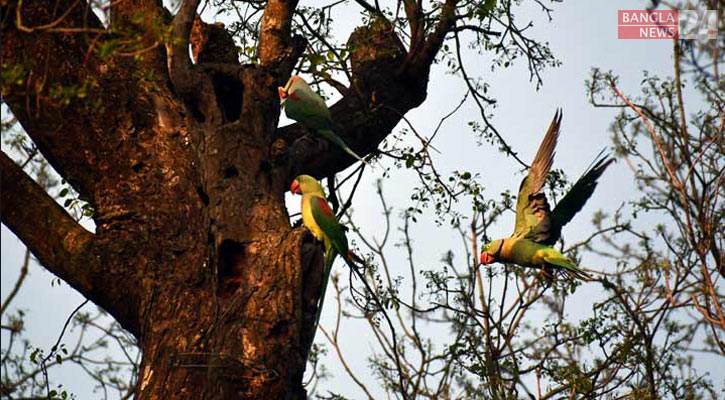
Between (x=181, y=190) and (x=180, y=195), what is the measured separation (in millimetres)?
31

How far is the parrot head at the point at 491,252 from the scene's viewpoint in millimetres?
5574

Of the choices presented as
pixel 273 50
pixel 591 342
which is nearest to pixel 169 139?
pixel 273 50

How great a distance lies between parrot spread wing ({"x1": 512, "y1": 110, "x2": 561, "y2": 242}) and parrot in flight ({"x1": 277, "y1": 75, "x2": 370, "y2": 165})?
4.06 feet

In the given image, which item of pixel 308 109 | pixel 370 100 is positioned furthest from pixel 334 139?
pixel 370 100

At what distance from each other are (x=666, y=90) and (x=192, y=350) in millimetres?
5392

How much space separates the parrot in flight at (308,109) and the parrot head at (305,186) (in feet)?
1.91

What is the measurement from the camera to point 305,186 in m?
4.53

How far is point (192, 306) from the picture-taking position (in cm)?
388

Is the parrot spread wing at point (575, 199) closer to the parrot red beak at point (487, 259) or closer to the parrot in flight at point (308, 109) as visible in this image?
the parrot red beak at point (487, 259)

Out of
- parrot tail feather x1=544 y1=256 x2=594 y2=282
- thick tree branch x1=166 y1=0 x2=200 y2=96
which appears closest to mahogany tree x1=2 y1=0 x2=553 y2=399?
thick tree branch x1=166 y1=0 x2=200 y2=96

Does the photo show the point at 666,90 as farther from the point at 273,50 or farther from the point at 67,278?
the point at 67,278

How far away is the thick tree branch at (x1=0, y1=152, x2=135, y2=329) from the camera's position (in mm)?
4152

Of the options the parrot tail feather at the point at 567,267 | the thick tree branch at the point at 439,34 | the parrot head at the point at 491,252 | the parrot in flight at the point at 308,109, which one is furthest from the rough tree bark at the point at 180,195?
the parrot tail feather at the point at 567,267

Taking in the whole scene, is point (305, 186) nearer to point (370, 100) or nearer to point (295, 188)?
point (295, 188)
